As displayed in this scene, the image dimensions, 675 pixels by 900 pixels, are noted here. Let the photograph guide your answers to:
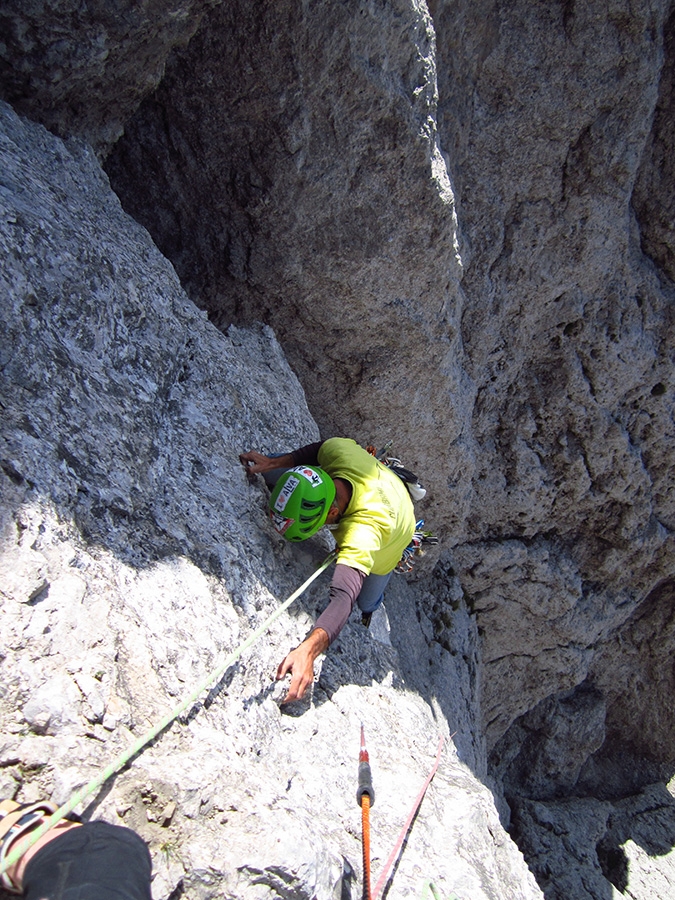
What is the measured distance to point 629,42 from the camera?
5496 millimetres

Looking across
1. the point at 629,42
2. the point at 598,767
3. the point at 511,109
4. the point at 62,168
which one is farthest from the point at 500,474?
the point at 598,767

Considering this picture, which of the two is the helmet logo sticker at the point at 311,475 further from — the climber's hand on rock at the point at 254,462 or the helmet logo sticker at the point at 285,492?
the climber's hand on rock at the point at 254,462

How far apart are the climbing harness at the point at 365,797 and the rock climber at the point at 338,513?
1.81 ft

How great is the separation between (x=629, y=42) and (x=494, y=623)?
24.9ft

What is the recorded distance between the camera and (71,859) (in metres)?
1.81

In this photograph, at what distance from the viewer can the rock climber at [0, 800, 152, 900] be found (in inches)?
68.3

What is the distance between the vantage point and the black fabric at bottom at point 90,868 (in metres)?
1.72

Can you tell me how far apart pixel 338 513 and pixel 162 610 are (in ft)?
4.46

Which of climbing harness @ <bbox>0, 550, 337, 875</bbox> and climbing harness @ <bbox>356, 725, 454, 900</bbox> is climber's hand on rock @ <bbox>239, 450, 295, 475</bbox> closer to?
climbing harness @ <bbox>0, 550, 337, 875</bbox>

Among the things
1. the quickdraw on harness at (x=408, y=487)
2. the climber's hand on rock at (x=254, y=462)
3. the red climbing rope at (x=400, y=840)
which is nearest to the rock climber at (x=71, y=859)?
the red climbing rope at (x=400, y=840)

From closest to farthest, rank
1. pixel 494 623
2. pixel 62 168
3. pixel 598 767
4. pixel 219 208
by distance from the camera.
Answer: pixel 62 168 < pixel 219 208 < pixel 494 623 < pixel 598 767

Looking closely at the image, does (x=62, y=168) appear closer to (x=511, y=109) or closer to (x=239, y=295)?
(x=239, y=295)

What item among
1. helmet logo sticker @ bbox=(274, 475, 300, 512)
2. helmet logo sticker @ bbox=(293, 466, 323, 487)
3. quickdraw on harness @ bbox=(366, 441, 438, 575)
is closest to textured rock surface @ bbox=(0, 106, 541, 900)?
helmet logo sticker @ bbox=(274, 475, 300, 512)

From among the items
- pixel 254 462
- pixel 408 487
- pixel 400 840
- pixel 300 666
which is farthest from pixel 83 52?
pixel 400 840
